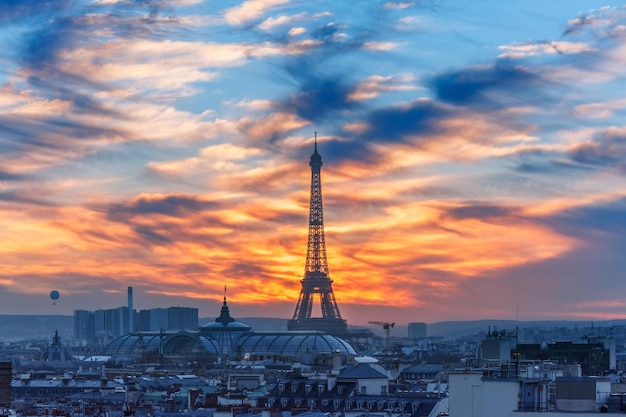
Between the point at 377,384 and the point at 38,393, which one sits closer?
the point at 377,384

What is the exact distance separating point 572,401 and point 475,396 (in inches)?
95.1

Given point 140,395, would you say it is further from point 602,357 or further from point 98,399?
point 602,357

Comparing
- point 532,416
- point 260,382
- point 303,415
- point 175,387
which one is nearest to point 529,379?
point 532,416

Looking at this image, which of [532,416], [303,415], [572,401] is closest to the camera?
[532,416]

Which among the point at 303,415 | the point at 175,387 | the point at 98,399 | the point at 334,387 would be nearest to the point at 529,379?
the point at 303,415

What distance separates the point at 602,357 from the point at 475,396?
74980 millimetres

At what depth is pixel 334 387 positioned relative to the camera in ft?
311

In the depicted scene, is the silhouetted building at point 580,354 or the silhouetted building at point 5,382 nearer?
the silhouetted building at point 5,382

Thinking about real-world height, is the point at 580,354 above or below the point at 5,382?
above

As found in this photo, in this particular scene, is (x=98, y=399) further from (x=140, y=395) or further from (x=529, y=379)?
(x=529, y=379)

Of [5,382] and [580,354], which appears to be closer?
[5,382]

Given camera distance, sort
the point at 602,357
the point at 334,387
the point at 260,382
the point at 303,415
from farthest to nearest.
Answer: the point at 260,382 → the point at 602,357 → the point at 334,387 → the point at 303,415

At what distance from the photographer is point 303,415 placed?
7181 centimetres

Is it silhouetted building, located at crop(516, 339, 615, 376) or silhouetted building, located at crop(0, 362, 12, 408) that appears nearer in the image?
silhouetted building, located at crop(0, 362, 12, 408)
